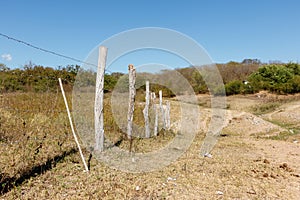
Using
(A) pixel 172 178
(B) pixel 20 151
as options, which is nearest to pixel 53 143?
(B) pixel 20 151

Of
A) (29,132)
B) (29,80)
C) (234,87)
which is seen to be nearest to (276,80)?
(234,87)

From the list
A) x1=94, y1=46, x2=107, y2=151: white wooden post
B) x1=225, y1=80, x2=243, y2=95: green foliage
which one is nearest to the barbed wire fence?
x1=94, y1=46, x2=107, y2=151: white wooden post

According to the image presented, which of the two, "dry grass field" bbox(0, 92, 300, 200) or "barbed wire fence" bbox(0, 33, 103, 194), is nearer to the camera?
"dry grass field" bbox(0, 92, 300, 200)

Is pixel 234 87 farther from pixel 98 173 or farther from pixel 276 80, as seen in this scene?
pixel 98 173

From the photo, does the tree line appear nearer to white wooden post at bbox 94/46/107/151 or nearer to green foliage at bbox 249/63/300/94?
green foliage at bbox 249/63/300/94

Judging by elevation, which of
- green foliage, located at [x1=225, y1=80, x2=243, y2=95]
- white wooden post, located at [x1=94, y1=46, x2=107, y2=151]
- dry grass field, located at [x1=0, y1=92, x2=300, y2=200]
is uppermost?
green foliage, located at [x1=225, y1=80, x2=243, y2=95]

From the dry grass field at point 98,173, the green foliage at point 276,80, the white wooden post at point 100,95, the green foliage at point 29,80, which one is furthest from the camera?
the green foliage at point 276,80

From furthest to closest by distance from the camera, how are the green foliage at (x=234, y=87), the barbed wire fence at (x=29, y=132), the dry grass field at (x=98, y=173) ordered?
1. the green foliage at (x=234, y=87)
2. the barbed wire fence at (x=29, y=132)
3. the dry grass field at (x=98, y=173)

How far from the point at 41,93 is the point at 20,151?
1.30 metres

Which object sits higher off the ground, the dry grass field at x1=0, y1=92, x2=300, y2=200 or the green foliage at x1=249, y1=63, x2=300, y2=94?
the green foliage at x1=249, y1=63, x2=300, y2=94

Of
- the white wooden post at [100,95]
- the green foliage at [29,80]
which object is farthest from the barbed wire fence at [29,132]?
the white wooden post at [100,95]

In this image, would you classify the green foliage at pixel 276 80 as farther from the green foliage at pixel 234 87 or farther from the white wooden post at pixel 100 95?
the white wooden post at pixel 100 95

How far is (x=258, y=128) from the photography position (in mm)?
14344

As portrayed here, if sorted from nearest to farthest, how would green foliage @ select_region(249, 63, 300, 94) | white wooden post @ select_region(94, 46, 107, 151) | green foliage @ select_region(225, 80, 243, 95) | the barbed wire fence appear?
the barbed wire fence → white wooden post @ select_region(94, 46, 107, 151) → green foliage @ select_region(249, 63, 300, 94) → green foliage @ select_region(225, 80, 243, 95)
